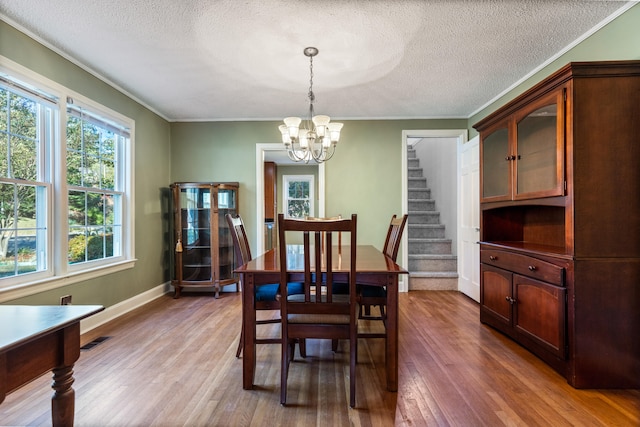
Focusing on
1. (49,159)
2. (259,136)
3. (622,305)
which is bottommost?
(622,305)

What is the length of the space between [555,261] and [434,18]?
71.5 inches

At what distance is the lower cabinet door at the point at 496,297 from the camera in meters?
2.56

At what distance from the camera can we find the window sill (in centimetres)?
217

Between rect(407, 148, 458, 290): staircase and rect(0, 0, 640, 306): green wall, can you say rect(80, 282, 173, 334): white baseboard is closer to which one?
rect(0, 0, 640, 306): green wall

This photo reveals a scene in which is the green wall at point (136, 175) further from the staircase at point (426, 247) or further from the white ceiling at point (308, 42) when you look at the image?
the staircase at point (426, 247)

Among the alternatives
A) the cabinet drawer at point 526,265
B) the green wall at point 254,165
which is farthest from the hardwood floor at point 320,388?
the green wall at point 254,165

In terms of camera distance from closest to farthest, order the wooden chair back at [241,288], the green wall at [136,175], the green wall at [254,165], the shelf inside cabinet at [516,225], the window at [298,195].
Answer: the wooden chair back at [241,288]
the green wall at [136,175]
the shelf inside cabinet at [516,225]
the green wall at [254,165]
the window at [298,195]

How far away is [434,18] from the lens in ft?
7.06

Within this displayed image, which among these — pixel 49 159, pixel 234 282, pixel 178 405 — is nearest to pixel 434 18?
pixel 178 405

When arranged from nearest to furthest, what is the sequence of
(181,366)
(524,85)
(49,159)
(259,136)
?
1. (181,366)
2. (49,159)
3. (524,85)
4. (259,136)

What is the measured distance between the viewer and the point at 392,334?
190 cm

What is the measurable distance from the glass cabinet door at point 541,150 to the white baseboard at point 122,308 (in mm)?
3458

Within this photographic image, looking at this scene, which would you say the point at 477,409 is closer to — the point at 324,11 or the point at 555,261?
the point at 555,261

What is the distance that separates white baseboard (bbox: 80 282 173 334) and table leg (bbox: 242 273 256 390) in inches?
54.8
